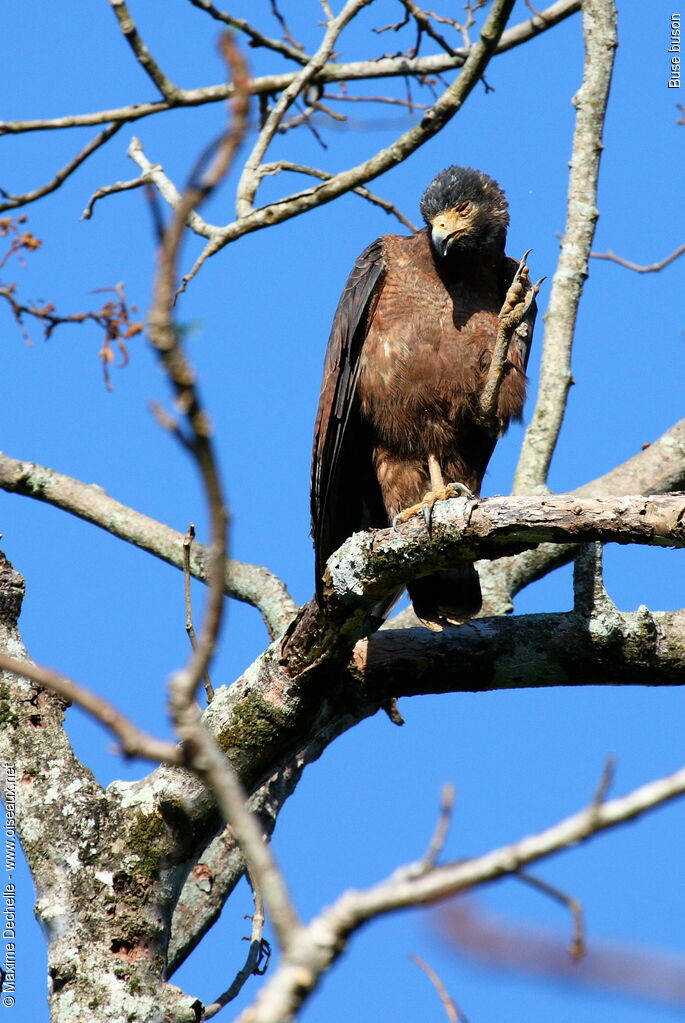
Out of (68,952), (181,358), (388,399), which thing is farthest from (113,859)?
(181,358)

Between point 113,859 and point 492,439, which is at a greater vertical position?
point 492,439

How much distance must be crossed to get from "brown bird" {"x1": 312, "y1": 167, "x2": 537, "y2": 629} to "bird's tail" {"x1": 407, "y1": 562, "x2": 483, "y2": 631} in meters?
0.30

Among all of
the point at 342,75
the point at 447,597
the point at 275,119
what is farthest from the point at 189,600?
the point at 342,75

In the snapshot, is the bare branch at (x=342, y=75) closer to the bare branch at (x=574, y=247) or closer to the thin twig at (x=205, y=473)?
the bare branch at (x=574, y=247)

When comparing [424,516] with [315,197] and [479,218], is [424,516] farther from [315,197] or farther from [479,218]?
[479,218]

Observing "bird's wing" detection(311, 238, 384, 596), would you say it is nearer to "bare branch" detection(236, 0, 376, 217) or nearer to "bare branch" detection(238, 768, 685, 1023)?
"bare branch" detection(236, 0, 376, 217)

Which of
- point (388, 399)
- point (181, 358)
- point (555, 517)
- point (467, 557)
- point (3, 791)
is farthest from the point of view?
point (388, 399)

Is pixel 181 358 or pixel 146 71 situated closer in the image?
pixel 181 358

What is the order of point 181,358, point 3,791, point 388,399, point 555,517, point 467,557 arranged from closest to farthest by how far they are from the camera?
point 181,358
point 555,517
point 467,557
point 3,791
point 388,399

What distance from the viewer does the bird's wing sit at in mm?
4328

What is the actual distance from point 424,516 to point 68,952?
168 cm

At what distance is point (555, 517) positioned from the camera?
10.6ft

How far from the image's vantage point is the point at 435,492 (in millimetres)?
4406

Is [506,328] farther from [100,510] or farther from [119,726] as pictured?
[119,726]
